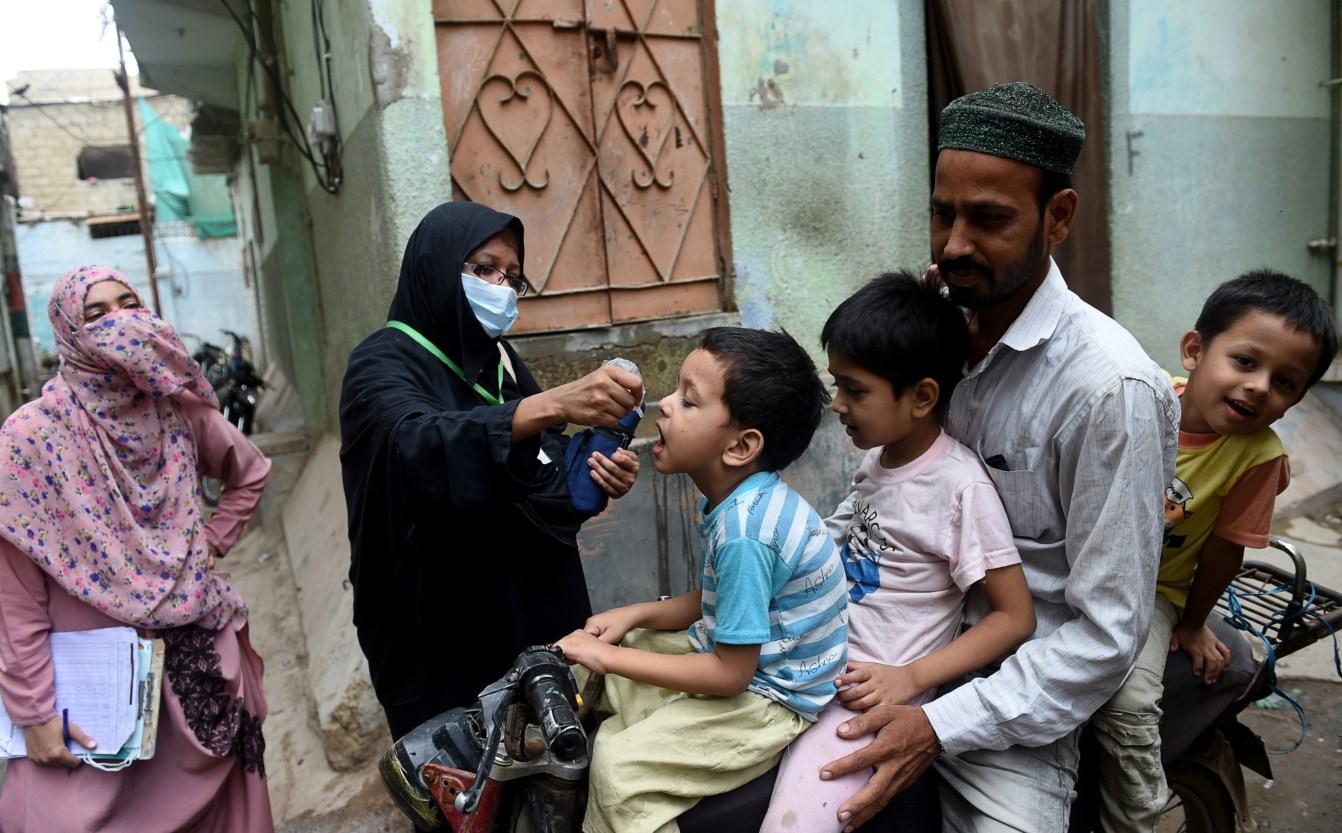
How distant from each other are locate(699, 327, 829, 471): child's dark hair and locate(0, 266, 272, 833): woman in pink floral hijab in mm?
1734

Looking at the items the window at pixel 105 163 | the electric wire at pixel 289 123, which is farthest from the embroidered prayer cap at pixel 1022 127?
the window at pixel 105 163

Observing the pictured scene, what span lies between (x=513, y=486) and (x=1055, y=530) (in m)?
1.05

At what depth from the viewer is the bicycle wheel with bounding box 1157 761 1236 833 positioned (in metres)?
2.10

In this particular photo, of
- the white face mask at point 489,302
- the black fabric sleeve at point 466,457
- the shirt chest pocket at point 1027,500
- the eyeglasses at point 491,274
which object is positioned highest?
the eyeglasses at point 491,274

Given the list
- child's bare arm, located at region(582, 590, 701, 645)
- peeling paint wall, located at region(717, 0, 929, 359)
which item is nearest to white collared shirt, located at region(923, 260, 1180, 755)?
child's bare arm, located at region(582, 590, 701, 645)

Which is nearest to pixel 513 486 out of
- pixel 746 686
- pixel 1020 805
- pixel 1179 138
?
pixel 746 686

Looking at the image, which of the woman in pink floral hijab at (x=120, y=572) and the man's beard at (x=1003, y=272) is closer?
the man's beard at (x=1003, y=272)

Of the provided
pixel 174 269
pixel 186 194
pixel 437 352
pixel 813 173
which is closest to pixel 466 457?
pixel 437 352

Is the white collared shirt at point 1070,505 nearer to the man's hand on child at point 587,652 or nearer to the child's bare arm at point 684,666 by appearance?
the child's bare arm at point 684,666

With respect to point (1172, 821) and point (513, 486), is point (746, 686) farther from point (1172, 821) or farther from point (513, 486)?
point (1172, 821)

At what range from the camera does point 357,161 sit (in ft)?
13.8

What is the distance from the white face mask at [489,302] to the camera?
79.5 inches

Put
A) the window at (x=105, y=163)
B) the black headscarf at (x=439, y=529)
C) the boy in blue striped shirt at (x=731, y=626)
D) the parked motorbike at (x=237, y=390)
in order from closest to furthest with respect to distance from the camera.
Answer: the boy in blue striped shirt at (x=731, y=626) → the black headscarf at (x=439, y=529) → the parked motorbike at (x=237, y=390) → the window at (x=105, y=163)

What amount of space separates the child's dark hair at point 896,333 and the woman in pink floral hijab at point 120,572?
1.92 m
